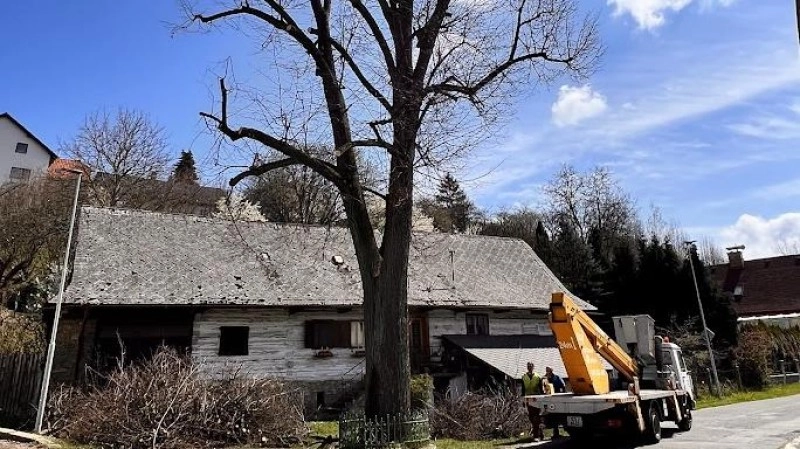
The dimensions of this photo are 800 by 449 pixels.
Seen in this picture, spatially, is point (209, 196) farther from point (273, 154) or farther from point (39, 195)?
point (273, 154)

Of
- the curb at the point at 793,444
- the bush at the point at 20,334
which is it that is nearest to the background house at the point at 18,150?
the bush at the point at 20,334

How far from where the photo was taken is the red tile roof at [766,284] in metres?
43.9

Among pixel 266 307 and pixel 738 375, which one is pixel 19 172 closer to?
pixel 266 307

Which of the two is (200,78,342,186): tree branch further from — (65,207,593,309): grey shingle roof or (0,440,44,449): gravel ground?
(0,440,44,449): gravel ground

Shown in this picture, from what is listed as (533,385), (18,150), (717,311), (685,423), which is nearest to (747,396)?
(717,311)

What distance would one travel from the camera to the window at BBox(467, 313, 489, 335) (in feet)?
78.9

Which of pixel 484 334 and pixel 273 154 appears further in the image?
pixel 484 334

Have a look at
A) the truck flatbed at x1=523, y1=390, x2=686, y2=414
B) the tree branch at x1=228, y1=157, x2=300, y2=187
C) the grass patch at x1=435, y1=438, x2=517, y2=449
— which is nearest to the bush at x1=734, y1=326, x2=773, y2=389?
the truck flatbed at x1=523, y1=390, x2=686, y2=414

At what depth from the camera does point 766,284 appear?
45812 millimetres

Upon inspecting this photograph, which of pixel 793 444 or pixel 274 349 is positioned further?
pixel 274 349

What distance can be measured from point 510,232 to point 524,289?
2533 cm

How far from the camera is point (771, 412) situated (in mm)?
18953

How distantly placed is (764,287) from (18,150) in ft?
215

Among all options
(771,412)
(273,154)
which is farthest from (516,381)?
(273,154)
